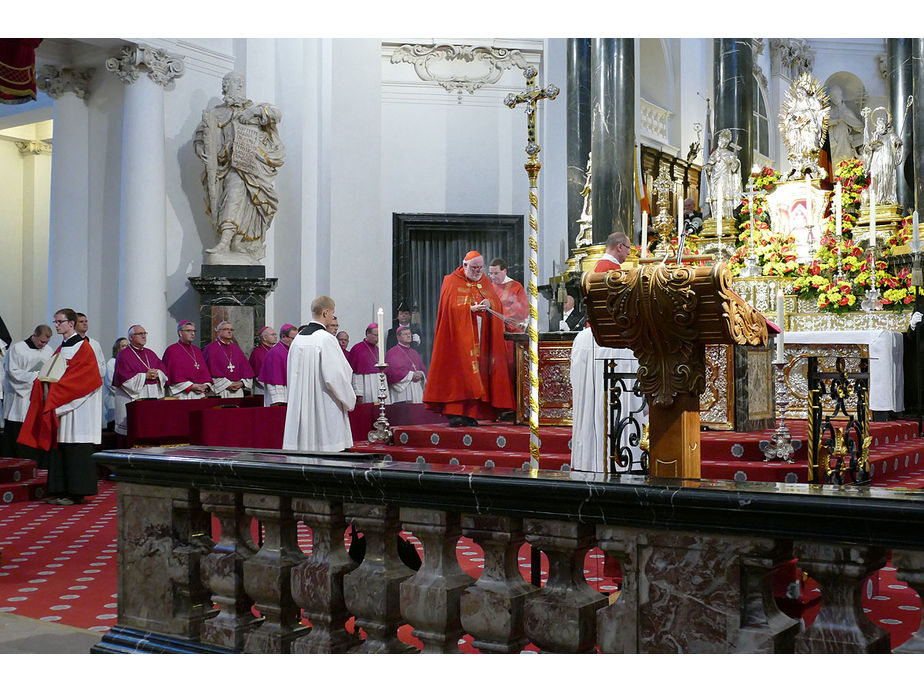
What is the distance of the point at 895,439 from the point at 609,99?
5138 millimetres

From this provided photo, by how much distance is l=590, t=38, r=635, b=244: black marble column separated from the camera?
11.3 meters

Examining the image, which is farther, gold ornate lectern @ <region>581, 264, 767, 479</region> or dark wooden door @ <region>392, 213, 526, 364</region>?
dark wooden door @ <region>392, 213, 526, 364</region>

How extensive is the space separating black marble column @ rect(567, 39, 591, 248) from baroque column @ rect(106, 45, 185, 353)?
5.76 meters

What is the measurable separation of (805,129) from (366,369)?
6617mm

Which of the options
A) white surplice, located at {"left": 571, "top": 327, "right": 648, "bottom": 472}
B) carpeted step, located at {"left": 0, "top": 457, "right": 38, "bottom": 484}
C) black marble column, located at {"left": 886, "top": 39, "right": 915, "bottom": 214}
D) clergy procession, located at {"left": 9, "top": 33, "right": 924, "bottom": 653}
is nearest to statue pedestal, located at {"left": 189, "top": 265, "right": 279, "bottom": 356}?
clergy procession, located at {"left": 9, "top": 33, "right": 924, "bottom": 653}

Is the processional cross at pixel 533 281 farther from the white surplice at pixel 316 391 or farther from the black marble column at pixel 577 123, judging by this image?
the black marble column at pixel 577 123

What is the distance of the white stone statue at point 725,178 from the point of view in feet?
43.9

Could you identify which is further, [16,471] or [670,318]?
[16,471]

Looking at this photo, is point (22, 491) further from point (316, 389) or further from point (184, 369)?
point (316, 389)

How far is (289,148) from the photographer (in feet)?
49.3

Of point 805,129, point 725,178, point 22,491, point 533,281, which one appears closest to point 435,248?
point 725,178

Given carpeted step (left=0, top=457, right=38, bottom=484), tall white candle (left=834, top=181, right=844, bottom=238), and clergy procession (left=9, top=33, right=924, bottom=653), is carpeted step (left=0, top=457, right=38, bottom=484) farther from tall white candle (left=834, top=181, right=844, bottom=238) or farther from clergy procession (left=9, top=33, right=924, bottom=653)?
tall white candle (left=834, top=181, right=844, bottom=238)

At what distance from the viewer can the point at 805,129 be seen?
1252 centimetres

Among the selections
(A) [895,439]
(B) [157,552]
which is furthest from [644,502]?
(A) [895,439]
